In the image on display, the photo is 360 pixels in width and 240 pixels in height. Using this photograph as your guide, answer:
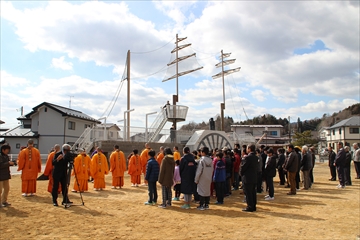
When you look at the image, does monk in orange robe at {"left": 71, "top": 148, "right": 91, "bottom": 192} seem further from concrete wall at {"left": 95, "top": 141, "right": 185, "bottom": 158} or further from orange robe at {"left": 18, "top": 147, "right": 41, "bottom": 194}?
concrete wall at {"left": 95, "top": 141, "right": 185, "bottom": 158}

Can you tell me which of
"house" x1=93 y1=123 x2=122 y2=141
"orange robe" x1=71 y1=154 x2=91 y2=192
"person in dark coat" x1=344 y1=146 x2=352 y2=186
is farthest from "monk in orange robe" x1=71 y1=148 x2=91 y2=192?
"person in dark coat" x1=344 y1=146 x2=352 y2=186

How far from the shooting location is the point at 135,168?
1388 centimetres

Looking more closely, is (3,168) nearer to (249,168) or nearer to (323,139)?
(249,168)

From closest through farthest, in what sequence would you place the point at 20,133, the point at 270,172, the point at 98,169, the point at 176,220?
the point at 176,220 < the point at 270,172 < the point at 98,169 < the point at 20,133

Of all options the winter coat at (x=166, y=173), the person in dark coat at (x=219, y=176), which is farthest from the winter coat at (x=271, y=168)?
the winter coat at (x=166, y=173)

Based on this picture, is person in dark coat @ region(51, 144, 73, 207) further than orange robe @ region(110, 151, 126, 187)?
No

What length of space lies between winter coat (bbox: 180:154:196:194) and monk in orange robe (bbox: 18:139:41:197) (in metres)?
5.53

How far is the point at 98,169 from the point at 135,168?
202 centimetres

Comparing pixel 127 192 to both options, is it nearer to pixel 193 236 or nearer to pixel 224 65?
pixel 193 236

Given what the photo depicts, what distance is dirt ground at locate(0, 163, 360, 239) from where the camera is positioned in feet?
20.5

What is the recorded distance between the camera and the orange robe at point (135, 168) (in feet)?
45.4

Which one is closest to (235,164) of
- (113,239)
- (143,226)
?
(143,226)

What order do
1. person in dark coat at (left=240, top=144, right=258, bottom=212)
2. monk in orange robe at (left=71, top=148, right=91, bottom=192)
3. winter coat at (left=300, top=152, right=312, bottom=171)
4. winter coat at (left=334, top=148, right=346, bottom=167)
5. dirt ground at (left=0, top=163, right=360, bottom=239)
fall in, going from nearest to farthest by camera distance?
dirt ground at (left=0, top=163, right=360, bottom=239) → person in dark coat at (left=240, top=144, right=258, bottom=212) → monk in orange robe at (left=71, top=148, right=91, bottom=192) → winter coat at (left=300, top=152, right=312, bottom=171) → winter coat at (left=334, top=148, right=346, bottom=167)

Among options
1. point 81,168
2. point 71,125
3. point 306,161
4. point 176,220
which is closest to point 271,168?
point 306,161
